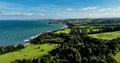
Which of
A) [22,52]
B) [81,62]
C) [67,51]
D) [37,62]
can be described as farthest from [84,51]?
[22,52]

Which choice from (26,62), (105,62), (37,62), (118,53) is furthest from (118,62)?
(26,62)

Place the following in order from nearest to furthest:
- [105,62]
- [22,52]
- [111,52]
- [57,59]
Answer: [105,62], [57,59], [111,52], [22,52]

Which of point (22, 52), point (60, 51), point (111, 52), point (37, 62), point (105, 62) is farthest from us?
point (22, 52)

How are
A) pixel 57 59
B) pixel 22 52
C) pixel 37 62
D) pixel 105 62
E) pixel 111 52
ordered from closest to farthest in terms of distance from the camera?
pixel 105 62, pixel 37 62, pixel 57 59, pixel 111 52, pixel 22 52

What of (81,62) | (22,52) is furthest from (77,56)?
(22,52)

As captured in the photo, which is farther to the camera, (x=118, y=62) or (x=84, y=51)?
(x=84, y=51)

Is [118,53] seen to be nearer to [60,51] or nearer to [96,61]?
[96,61]

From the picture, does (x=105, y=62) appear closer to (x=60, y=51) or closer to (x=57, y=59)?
(x=57, y=59)

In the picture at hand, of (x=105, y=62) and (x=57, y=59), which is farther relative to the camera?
(x=57, y=59)

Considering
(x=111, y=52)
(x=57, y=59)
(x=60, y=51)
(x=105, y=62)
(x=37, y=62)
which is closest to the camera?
(x=105, y=62)
